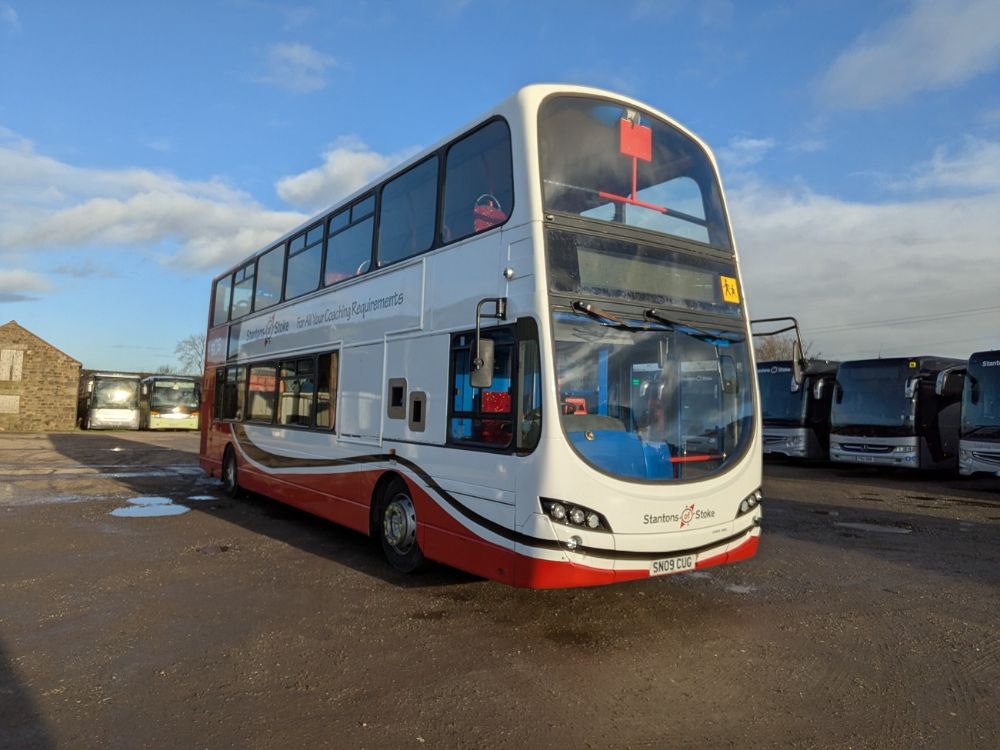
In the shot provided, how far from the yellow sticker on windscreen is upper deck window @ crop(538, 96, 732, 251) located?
1.04 ft

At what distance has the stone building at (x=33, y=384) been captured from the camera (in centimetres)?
3588

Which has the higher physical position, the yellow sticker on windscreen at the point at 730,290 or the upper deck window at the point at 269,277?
the upper deck window at the point at 269,277

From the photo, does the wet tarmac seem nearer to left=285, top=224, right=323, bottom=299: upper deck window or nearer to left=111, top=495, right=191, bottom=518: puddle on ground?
left=111, top=495, right=191, bottom=518: puddle on ground

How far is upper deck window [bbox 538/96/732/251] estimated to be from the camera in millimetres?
5371

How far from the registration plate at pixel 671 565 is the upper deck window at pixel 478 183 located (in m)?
2.88

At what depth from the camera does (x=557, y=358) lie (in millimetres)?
4914

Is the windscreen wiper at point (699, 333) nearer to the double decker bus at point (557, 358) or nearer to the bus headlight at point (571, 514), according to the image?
the double decker bus at point (557, 358)

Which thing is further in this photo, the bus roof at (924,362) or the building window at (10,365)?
the building window at (10,365)

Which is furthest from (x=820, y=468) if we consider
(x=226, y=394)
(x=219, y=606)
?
(x=219, y=606)

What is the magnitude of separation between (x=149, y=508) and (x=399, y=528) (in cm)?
609

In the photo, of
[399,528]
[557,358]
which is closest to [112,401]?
[399,528]

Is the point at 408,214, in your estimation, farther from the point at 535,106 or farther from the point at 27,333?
the point at 27,333

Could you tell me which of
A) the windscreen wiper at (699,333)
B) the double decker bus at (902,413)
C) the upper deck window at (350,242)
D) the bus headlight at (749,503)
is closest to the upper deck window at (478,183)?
the windscreen wiper at (699,333)

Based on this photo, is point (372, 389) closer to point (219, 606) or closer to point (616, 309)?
point (219, 606)
